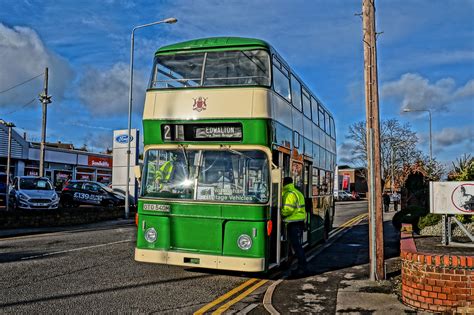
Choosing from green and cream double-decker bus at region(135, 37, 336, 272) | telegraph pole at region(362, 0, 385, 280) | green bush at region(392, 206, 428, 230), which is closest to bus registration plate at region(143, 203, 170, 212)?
green and cream double-decker bus at region(135, 37, 336, 272)

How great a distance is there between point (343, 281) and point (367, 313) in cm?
228

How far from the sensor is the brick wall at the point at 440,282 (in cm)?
606

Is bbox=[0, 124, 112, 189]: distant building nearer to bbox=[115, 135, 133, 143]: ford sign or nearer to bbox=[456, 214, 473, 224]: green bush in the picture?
bbox=[115, 135, 133, 143]: ford sign

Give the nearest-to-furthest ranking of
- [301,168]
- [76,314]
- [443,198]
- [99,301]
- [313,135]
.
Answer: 1. [76,314]
2. [99,301]
3. [443,198]
4. [301,168]
5. [313,135]

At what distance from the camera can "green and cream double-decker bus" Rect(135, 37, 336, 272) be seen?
321 inches

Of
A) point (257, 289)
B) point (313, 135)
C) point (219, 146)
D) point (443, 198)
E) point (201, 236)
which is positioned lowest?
point (257, 289)

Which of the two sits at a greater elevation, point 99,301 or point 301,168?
point 301,168

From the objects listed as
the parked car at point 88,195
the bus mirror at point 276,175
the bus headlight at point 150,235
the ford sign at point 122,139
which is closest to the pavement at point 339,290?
the bus mirror at point 276,175

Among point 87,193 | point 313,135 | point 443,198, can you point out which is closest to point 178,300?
point 443,198

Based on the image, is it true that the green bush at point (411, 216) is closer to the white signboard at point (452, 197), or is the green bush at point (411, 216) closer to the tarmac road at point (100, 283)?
the tarmac road at point (100, 283)

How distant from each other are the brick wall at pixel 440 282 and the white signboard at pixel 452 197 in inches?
57.0

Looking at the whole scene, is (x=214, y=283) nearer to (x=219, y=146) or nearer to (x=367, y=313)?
(x=219, y=146)

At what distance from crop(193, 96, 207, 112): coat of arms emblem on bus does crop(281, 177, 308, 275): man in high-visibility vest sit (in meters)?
2.14

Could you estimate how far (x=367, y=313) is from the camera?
6.31 meters
